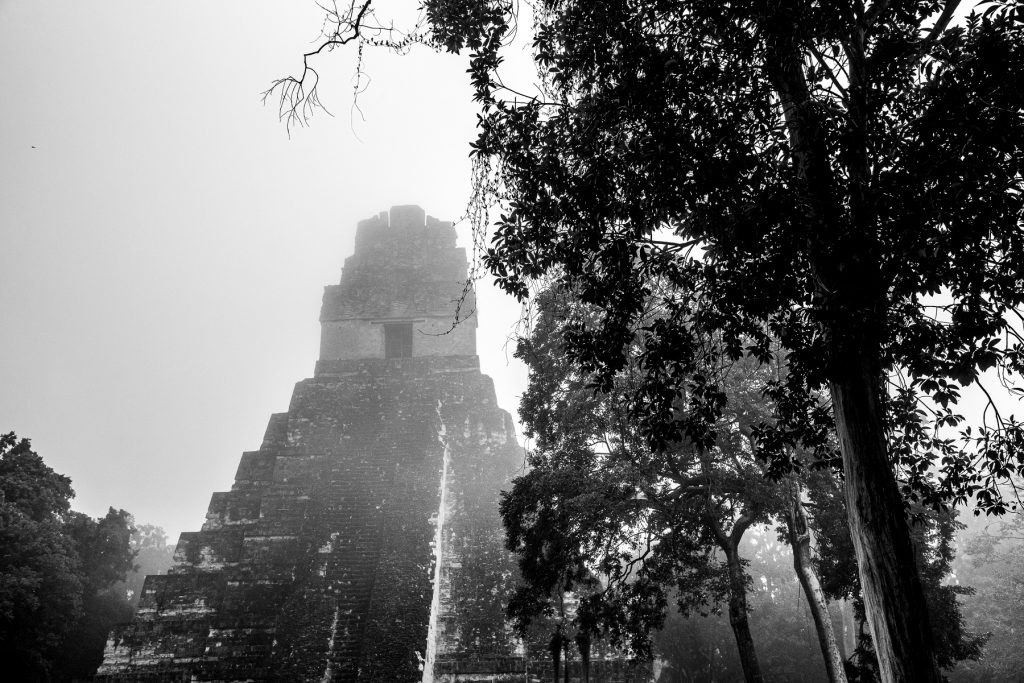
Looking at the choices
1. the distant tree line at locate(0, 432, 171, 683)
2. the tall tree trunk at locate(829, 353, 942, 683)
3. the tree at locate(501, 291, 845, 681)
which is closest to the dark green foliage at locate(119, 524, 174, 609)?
the distant tree line at locate(0, 432, 171, 683)

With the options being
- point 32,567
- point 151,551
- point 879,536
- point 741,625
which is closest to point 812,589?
point 741,625

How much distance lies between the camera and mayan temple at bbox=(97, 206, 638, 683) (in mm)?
8797

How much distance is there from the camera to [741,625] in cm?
712

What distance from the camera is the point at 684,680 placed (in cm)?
1390

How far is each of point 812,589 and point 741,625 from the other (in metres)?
1.04

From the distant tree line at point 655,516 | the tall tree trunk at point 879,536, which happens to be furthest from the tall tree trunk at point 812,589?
the tall tree trunk at point 879,536

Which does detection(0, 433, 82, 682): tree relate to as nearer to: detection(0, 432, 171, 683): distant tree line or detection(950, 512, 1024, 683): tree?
detection(0, 432, 171, 683): distant tree line

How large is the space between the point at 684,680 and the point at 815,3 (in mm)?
14346

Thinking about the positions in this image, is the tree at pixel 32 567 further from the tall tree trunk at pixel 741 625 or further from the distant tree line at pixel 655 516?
the tall tree trunk at pixel 741 625

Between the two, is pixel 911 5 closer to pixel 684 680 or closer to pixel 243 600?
pixel 243 600

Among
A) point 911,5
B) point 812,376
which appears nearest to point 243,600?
point 812,376

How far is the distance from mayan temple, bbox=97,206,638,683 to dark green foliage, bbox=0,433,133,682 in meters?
4.86

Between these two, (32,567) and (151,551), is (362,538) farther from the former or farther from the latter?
(151,551)

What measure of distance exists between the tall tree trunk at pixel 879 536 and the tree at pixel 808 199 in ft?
0.03
